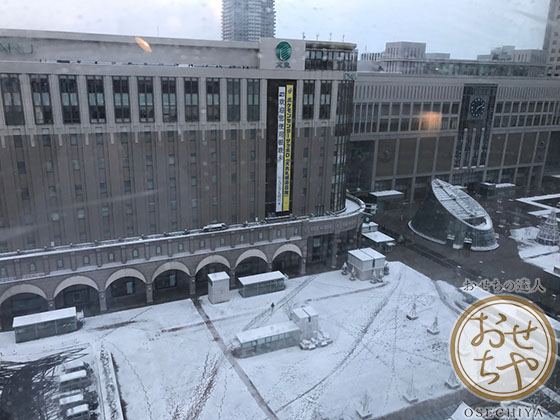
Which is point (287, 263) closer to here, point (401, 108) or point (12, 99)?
point (12, 99)

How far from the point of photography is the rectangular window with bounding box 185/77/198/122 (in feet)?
77.2

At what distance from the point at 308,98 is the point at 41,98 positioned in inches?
551

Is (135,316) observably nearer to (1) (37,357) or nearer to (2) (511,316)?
(1) (37,357)

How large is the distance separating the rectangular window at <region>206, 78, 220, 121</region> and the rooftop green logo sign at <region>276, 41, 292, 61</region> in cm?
388

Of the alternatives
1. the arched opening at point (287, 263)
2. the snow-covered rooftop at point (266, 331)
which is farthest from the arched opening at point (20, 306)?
the arched opening at point (287, 263)

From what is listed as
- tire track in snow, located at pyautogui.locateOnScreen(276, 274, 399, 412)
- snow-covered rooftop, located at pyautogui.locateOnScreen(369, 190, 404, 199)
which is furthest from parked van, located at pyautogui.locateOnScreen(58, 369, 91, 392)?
snow-covered rooftop, located at pyautogui.locateOnScreen(369, 190, 404, 199)

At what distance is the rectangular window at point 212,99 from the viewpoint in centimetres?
2398

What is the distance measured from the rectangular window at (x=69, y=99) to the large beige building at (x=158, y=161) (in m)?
0.09

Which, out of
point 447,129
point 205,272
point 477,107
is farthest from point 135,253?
point 477,107

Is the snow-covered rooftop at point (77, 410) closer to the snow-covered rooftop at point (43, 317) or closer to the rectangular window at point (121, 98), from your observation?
the snow-covered rooftop at point (43, 317)

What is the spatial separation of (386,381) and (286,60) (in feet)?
57.0

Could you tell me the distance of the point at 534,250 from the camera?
32375mm

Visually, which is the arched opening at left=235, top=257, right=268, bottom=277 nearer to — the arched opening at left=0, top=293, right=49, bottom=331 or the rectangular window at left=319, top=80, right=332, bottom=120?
the rectangular window at left=319, top=80, right=332, bottom=120

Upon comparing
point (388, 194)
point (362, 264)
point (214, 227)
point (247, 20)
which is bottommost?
point (362, 264)
